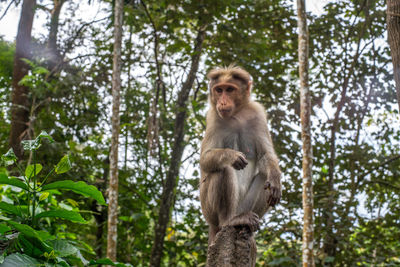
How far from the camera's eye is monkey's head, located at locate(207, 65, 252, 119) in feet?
13.9

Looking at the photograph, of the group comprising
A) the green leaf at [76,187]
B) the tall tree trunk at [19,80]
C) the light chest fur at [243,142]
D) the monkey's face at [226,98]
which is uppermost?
the tall tree trunk at [19,80]

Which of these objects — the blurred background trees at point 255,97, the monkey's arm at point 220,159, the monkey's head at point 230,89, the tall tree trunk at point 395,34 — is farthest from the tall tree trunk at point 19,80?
the tall tree trunk at point 395,34

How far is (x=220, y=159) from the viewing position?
3973mm

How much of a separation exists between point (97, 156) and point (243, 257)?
20.5 feet

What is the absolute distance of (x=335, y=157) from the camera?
7.23m

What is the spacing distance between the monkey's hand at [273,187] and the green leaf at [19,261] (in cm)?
238

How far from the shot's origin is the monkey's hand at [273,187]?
Answer: 3.69m

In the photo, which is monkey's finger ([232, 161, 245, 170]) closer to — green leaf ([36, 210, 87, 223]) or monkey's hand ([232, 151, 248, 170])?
monkey's hand ([232, 151, 248, 170])

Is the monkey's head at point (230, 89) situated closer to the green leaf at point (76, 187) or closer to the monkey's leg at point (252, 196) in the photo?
the monkey's leg at point (252, 196)

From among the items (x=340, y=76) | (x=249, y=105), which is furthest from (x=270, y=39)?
(x=249, y=105)

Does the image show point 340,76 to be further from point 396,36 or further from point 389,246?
point 396,36

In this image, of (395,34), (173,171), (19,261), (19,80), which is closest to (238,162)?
(395,34)

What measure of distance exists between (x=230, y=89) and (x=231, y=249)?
1.98m

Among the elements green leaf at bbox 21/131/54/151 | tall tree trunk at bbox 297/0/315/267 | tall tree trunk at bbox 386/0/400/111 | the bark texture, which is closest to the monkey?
the bark texture
